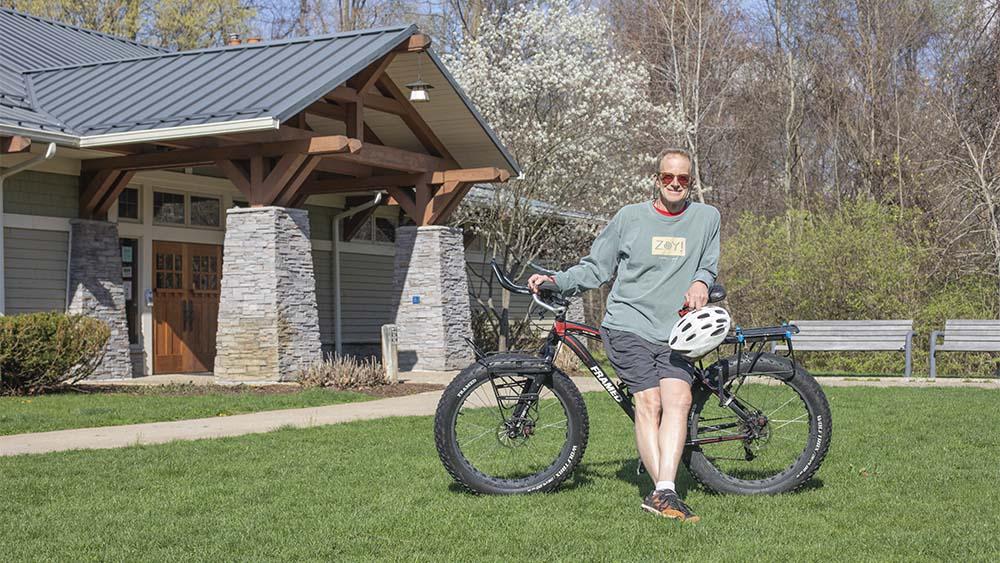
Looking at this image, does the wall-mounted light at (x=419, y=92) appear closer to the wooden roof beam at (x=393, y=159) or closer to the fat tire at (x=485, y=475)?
the wooden roof beam at (x=393, y=159)

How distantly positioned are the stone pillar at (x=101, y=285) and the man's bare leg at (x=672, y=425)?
468 inches

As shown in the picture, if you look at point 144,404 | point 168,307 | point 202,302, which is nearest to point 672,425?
point 144,404

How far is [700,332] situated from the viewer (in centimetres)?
617

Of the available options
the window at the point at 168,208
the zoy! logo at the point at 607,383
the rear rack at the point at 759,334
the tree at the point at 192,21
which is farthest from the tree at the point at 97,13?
the rear rack at the point at 759,334

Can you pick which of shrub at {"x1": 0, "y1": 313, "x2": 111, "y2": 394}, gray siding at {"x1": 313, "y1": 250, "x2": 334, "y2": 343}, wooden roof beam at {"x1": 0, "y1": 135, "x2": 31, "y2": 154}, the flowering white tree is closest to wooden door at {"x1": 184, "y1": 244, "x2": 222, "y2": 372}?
gray siding at {"x1": 313, "y1": 250, "x2": 334, "y2": 343}

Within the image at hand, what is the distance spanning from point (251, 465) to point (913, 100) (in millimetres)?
23782

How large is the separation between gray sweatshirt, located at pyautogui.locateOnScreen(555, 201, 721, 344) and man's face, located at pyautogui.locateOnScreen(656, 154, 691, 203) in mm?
123

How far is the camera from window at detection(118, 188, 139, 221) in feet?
58.7

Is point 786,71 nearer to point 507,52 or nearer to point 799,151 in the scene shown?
point 799,151

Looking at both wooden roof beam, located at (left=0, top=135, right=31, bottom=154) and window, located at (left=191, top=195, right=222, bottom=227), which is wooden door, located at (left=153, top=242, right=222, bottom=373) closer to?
window, located at (left=191, top=195, right=222, bottom=227)

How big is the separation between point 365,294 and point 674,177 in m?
16.4

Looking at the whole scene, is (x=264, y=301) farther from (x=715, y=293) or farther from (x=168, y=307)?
(x=715, y=293)

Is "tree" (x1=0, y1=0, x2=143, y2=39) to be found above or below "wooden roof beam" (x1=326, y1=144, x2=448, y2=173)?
above

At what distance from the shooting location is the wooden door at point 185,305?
60.8 feet
